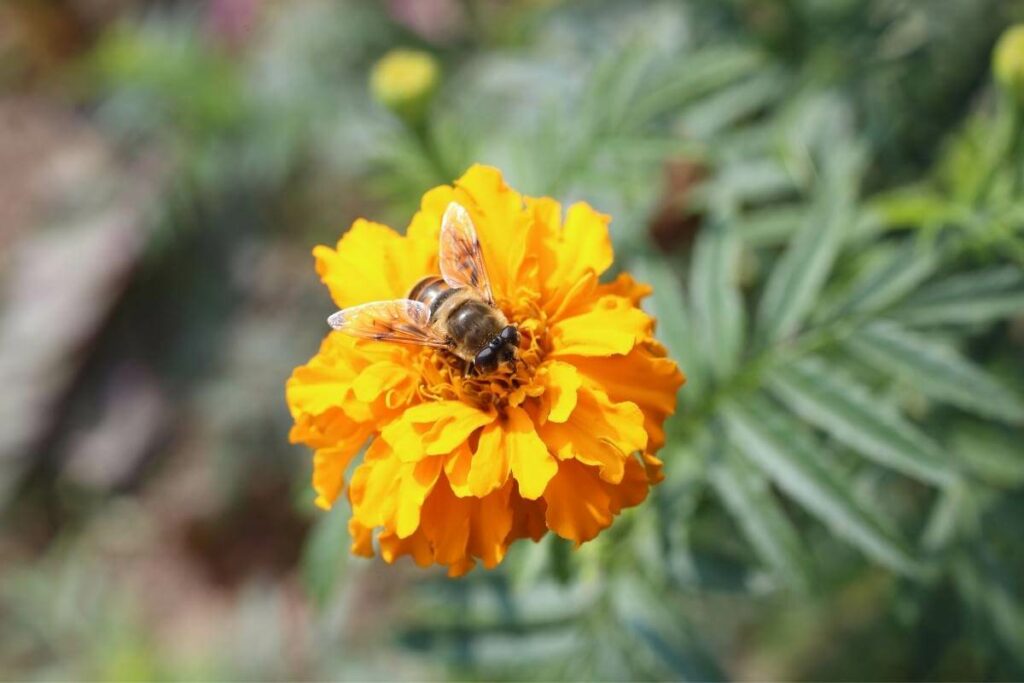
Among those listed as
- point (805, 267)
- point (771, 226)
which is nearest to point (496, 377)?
point (805, 267)

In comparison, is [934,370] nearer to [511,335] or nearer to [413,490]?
[511,335]

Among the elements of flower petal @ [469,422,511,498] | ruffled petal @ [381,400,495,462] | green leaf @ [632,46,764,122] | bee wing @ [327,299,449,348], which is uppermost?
green leaf @ [632,46,764,122]

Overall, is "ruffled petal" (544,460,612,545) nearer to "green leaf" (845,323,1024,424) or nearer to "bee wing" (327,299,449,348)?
"bee wing" (327,299,449,348)

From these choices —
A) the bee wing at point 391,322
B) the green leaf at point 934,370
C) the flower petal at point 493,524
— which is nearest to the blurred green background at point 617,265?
the green leaf at point 934,370

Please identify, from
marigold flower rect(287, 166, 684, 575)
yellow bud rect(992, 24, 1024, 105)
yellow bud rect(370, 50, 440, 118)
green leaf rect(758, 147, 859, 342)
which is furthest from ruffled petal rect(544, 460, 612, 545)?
yellow bud rect(992, 24, 1024, 105)

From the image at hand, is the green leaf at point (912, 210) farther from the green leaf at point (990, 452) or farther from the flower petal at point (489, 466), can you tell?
the flower petal at point (489, 466)

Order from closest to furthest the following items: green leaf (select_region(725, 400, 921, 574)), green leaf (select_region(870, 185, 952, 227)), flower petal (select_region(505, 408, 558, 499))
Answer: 1. flower petal (select_region(505, 408, 558, 499))
2. green leaf (select_region(725, 400, 921, 574))
3. green leaf (select_region(870, 185, 952, 227))
